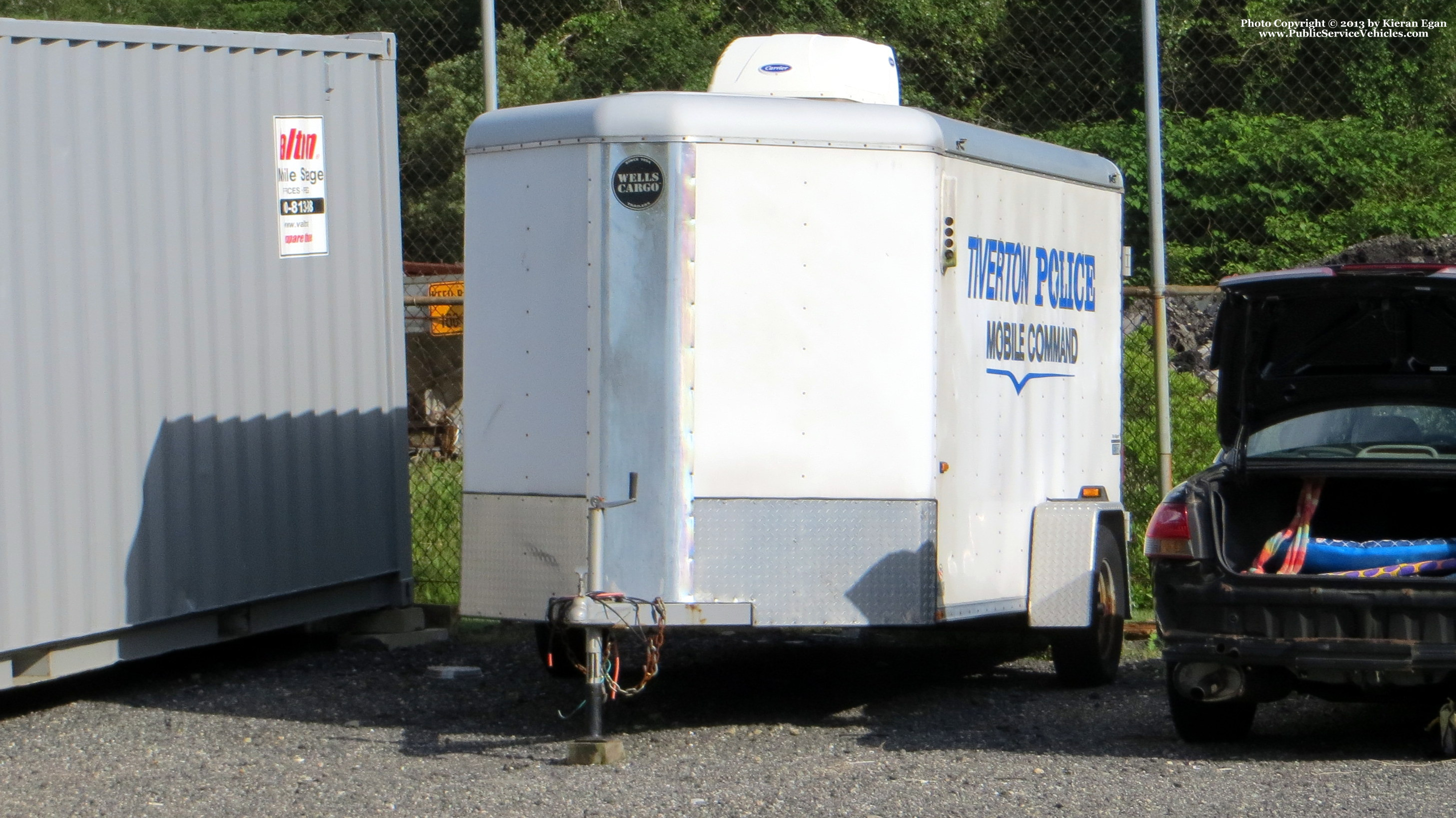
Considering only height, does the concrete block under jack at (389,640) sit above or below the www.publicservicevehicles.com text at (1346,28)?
below

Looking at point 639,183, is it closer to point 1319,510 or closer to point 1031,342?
point 1031,342

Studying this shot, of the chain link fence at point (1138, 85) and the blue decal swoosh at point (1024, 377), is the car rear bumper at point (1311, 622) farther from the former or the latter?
the chain link fence at point (1138, 85)

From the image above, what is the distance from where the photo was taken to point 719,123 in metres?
6.77

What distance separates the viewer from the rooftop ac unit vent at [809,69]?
7.78 metres

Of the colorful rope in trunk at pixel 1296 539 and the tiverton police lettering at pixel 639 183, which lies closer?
the colorful rope in trunk at pixel 1296 539

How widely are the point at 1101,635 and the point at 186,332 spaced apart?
452 centimetres

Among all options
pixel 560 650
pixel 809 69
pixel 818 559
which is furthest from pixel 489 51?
pixel 818 559

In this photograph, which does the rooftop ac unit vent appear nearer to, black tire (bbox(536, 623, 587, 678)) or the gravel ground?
black tire (bbox(536, 623, 587, 678))

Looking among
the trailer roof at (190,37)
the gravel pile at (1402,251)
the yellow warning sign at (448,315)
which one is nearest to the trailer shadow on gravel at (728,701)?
the yellow warning sign at (448,315)

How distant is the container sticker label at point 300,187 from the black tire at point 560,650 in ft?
7.49

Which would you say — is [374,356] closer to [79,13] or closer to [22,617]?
[22,617]

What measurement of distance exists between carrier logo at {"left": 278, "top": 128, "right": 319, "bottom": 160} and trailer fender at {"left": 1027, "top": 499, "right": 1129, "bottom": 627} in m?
4.08

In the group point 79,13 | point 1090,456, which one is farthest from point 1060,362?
point 79,13

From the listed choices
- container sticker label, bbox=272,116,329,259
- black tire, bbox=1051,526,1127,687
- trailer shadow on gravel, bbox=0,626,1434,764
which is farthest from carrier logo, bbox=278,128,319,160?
black tire, bbox=1051,526,1127,687
